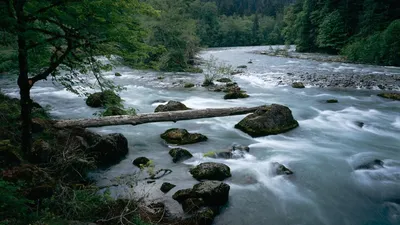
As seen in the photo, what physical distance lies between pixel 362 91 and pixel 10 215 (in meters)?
19.7

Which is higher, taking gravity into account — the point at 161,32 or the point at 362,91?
the point at 161,32

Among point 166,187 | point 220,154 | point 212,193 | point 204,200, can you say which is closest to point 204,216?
point 204,200

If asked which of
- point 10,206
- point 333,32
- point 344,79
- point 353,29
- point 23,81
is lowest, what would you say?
point 344,79

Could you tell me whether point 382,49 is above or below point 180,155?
above

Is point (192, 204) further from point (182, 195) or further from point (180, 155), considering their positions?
point (180, 155)

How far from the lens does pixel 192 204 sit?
567 centimetres

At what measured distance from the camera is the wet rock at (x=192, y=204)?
18.5 ft

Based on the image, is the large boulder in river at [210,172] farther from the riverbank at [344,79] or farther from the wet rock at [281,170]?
the riverbank at [344,79]

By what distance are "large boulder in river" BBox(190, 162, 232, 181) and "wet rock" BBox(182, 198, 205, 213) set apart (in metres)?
1.37

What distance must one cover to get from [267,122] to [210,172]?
4305 mm

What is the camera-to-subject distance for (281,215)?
6.08m

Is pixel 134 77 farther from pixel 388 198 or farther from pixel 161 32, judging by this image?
pixel 388 198

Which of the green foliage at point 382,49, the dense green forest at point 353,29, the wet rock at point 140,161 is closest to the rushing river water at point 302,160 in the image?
the wet rock at point 140,161

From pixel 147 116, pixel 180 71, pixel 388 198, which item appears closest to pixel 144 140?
pixel 147 116
